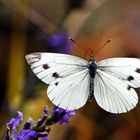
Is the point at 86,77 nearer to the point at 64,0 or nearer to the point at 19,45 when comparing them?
Result: the point at 19,45

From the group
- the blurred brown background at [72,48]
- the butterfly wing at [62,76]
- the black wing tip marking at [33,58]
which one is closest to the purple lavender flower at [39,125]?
the butterfly wing at [62,76]

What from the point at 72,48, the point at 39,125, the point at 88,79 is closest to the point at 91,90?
the point at 88,79

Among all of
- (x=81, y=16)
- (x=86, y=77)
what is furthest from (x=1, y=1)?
(x=86, y=77)

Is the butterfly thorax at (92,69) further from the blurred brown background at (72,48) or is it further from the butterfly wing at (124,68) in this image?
the blurred brown background at (72,48)

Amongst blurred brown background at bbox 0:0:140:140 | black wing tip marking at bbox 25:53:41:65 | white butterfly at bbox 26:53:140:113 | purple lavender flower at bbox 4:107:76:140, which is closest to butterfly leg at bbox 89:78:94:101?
white butterfly at bbox 26:53:140:113

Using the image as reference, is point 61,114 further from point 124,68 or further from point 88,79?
point 124,68
